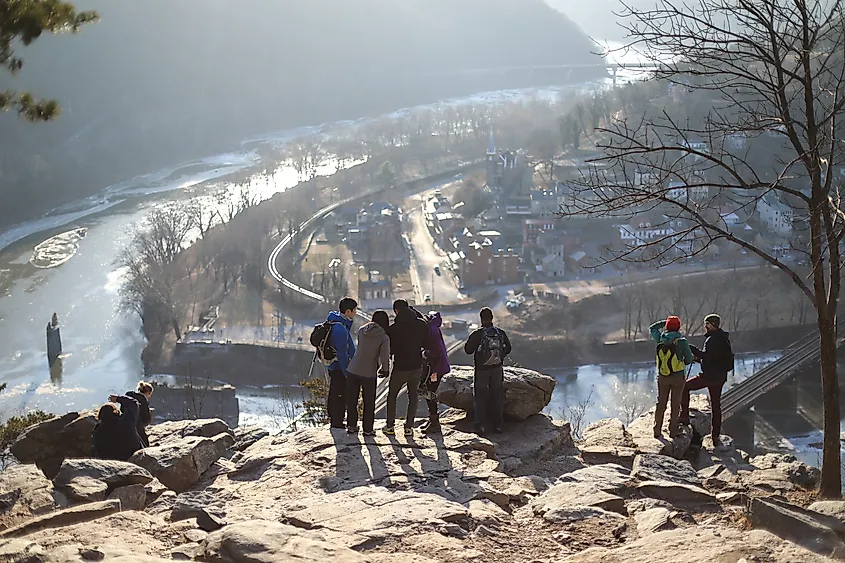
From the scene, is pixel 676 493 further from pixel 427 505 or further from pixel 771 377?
pixel 771 377

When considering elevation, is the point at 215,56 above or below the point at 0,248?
above

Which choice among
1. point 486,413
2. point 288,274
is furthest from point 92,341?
point 486,413

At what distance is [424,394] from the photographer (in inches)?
259

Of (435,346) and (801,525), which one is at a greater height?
(435,346)

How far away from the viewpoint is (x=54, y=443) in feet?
23.0

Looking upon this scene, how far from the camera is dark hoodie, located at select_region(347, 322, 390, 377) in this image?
6094mm

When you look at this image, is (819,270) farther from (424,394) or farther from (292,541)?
(292,541)

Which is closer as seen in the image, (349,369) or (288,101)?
(349,369)

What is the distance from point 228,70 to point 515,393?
3261 inches

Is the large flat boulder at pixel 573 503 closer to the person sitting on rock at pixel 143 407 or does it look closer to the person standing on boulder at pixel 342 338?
the person standing on boulder at pixel 342 338

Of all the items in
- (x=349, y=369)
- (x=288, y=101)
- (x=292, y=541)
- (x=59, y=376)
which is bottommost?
(x=59, y=376)

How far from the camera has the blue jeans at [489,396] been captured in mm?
6789

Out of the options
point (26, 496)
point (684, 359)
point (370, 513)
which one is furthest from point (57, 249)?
point (370, 513)

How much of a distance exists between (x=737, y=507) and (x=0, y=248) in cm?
4105
